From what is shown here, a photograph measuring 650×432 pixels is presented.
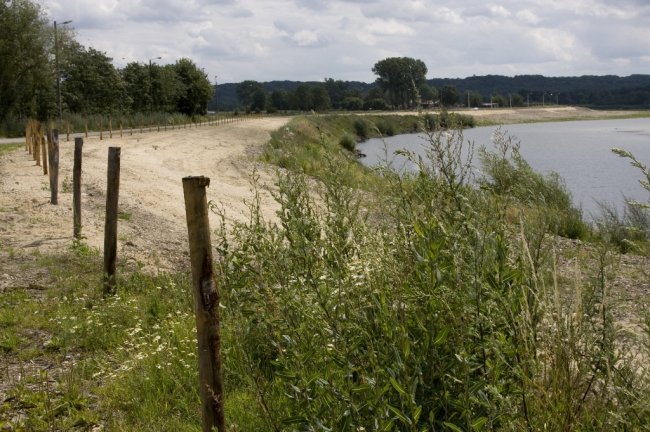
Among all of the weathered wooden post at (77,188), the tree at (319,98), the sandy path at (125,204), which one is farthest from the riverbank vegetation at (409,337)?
the tree at (319,98)

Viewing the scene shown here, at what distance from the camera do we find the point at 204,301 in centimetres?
384

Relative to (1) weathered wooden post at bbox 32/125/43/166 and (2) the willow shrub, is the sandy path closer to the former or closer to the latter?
→ (1) weathered wooden post at bbox 32/125/43/166

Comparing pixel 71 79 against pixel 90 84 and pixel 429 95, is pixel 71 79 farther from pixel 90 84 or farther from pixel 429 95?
pixel 429 95

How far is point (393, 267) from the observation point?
10.5 feet

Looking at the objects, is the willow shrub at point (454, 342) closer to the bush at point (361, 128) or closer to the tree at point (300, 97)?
the bush at point (361, 128)

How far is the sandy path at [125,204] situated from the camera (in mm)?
10906

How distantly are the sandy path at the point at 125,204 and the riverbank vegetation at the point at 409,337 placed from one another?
151 cm

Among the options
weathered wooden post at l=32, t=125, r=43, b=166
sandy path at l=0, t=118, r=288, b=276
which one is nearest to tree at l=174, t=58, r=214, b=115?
sandy path at l=0, t=118, r=288, b=276

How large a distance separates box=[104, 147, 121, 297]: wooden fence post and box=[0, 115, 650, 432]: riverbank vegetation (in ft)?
7.06

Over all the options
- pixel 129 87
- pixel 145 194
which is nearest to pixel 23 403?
pixel 145 194

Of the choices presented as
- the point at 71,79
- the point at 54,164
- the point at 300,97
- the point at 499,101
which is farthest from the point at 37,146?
the point at 300,97

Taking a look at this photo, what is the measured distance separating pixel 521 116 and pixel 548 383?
126 metres

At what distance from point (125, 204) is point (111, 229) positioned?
717cm

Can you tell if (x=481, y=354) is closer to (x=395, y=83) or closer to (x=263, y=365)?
(x=263, y=365)
